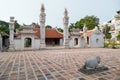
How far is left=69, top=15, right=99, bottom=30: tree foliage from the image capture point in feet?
157

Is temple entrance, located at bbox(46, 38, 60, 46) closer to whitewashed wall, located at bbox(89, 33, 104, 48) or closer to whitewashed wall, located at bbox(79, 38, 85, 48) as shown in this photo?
whitewashed wall, located at bbox(79, 38, 85, 48)

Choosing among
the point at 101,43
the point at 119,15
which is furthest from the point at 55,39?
the point at 119,15

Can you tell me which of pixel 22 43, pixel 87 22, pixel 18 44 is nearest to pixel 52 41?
pixel 22 43

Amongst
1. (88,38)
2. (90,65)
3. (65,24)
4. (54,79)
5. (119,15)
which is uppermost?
(119,15)

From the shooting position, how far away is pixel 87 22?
48.2 m

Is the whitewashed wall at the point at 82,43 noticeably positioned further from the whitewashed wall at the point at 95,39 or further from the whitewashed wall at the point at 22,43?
the whitewashed wall at the point at 22,43

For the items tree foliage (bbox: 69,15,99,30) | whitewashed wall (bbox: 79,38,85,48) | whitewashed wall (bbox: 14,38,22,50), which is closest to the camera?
whitewashed wall (bbox: 14,38,22,50)

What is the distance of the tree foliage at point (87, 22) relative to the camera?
47.9 m

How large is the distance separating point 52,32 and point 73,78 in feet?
98.3

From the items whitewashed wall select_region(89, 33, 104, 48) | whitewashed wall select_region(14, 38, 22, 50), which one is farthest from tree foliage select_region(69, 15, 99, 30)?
whitewashed wall select_region(14, 38, 22, 50)

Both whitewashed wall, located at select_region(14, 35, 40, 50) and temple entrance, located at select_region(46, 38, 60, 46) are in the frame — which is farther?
temple entrance, located at select_region(46, 38, 60, 46)

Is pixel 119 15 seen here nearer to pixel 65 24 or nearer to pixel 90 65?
pixel 65 24

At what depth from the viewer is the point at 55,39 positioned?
35.5m

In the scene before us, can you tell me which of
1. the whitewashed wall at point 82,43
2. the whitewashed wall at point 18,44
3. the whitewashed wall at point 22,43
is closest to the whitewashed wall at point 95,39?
the whitewashed wall at point 82,43
